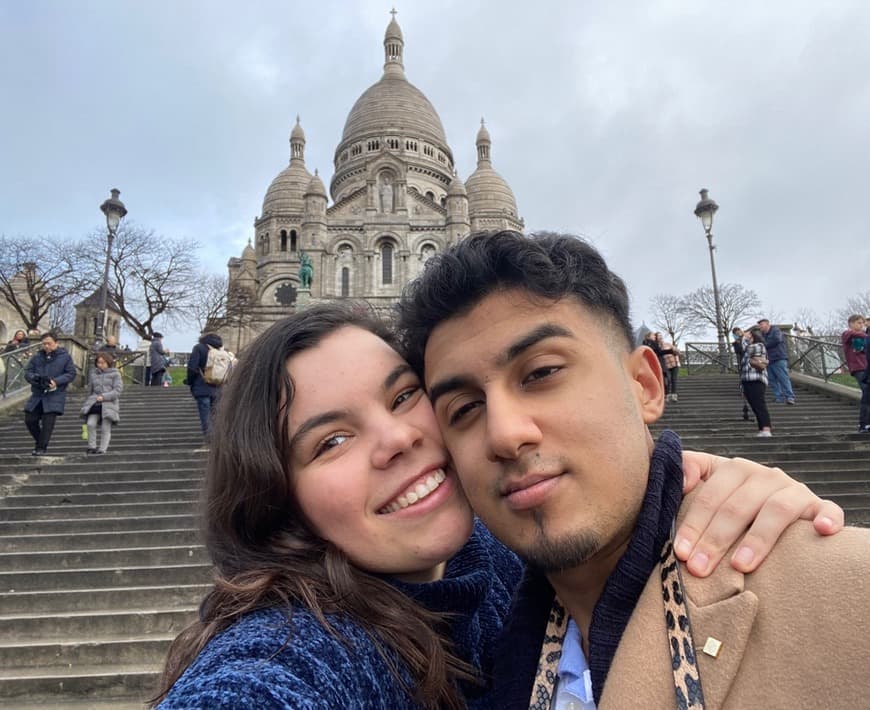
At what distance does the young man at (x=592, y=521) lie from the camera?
1.00 metres

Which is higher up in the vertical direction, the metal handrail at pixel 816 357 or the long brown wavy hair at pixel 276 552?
the metal handrail at pixel 816 357

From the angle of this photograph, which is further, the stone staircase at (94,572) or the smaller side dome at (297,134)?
the smaller side dome at (297,134)

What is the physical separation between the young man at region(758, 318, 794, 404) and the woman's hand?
36.2 feet

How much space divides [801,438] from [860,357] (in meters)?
1.75

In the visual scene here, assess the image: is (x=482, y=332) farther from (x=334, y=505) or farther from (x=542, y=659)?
(x=542, y=659)

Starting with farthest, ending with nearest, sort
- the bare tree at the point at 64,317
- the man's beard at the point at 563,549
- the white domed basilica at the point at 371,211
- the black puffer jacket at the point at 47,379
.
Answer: the white domed basilica at the point at 371,211 < the bare tree at the point at 64,317 < the black puffer jacket at the point at 47,379 < the man's beard at the point at 563,549

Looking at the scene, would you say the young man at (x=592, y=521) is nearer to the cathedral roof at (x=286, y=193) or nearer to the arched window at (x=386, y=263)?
the arched window at (x=386, y=263)

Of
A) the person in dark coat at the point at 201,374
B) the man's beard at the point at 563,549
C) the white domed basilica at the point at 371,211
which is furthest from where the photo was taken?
the white domed basilica at the point at 371,211

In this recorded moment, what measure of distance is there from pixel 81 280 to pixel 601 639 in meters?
37.2

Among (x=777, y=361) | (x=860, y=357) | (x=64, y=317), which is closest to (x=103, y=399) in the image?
(x=860, y=357)

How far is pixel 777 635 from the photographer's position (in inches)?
39.7

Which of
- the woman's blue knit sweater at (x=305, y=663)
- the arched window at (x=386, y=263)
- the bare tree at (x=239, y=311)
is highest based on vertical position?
the arched window at (x=386, y=263)

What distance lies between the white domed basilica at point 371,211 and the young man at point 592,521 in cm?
3240

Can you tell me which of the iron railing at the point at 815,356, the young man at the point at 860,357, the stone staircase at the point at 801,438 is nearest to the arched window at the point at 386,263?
the iron railing at the point at 815,356
